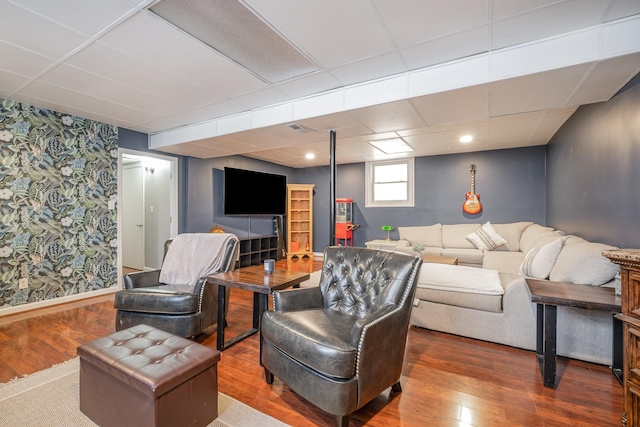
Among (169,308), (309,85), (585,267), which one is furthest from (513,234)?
(169,308)

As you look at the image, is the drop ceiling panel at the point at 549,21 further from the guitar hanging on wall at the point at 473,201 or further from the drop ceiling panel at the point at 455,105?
the guitar hanging on wall at the point at 473,201

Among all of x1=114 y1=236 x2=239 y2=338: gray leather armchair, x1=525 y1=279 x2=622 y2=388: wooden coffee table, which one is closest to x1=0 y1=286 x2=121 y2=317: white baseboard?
x1=114 y1=236 x2=239 y2=338: gray leather armchair

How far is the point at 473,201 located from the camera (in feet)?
19.1

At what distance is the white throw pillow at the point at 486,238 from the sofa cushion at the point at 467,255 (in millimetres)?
131

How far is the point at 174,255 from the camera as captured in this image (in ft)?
10.1

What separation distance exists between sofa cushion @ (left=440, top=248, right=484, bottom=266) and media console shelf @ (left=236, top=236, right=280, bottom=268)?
3.60 meters

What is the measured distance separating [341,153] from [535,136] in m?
3.23

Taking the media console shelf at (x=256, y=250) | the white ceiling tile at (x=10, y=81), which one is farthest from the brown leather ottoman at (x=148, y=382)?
the media console shelf at (x=256, y=250)

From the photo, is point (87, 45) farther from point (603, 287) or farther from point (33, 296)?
point (603, 287)

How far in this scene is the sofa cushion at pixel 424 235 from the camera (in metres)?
5.75

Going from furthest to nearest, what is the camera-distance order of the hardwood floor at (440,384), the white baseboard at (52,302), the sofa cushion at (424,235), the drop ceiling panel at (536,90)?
the sofa cushion at (424,235)
the white baseboard at (52,302)
the drop ceiling panel at (536,90)
the hardwood floor at (440,384)

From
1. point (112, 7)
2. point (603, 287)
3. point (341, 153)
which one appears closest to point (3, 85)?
point (112, 7)

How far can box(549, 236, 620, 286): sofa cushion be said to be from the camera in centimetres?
210

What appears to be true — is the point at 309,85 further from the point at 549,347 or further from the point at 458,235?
the point at 458,235
